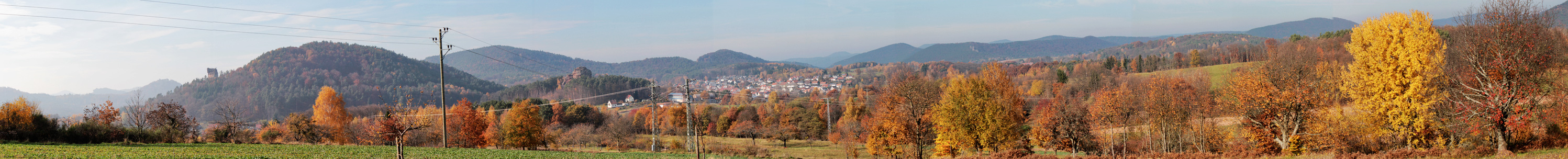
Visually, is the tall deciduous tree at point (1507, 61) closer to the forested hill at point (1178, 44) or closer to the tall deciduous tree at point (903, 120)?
the tall deciduous tree at point (903, 120)

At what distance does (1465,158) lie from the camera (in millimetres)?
18812

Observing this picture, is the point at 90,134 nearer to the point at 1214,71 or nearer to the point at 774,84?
the point at 1214,71

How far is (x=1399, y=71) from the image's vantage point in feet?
77.5

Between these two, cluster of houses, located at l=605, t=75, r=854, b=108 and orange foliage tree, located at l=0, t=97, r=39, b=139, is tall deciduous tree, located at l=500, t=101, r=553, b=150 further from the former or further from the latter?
cluster of houses, located at l=605, t=75, r=854, b=108

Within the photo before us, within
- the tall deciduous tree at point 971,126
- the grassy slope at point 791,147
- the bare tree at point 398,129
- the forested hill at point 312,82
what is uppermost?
the forested hill at point 312,82

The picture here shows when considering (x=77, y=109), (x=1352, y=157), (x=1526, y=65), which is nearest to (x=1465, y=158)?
(x=1352, y=157)

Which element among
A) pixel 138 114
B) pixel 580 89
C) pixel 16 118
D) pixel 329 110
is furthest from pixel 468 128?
pixel 580 89

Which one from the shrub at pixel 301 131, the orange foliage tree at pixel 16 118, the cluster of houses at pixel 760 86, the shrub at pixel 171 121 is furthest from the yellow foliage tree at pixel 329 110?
the cluster of houses at pixel 760 86

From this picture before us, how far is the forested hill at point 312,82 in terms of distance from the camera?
13450cm

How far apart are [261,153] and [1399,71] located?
1421 inches

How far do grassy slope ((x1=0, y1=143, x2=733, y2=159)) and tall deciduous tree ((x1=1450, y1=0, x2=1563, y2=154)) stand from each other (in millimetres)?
27763

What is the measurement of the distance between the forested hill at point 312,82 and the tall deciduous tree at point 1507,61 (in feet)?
437

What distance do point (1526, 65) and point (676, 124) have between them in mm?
64039

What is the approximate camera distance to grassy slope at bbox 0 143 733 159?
1675 cm
